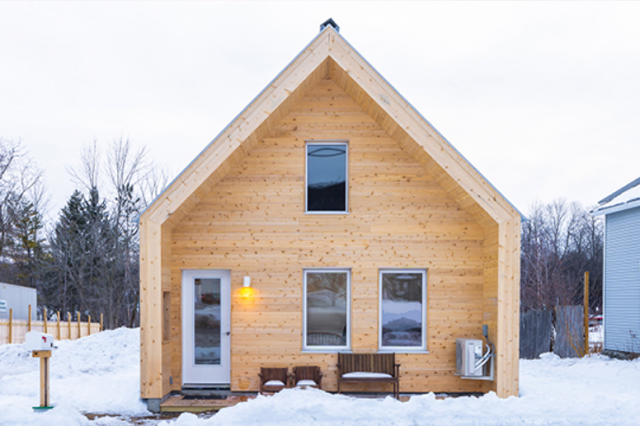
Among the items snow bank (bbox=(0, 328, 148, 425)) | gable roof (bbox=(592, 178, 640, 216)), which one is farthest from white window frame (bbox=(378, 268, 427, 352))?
gable roof (bbox=(592, 178, 640, 216))

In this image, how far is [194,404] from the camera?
7352mm

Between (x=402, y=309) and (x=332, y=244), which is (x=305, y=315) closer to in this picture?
(x=332, y=244)

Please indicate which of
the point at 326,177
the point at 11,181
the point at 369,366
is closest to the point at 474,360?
the point at 369,366

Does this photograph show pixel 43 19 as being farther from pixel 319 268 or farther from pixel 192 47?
pixel 192 47

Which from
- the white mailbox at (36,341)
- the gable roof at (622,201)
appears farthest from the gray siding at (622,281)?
the white mailbox at (36,341)

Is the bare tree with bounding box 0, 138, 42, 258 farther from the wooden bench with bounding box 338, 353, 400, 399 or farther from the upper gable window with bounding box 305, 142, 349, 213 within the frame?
the wooden bench with bounding box 338, 353, 400, 399

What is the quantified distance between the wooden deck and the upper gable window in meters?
3.49

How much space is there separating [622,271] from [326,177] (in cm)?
1090

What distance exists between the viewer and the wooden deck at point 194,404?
725 centimetres

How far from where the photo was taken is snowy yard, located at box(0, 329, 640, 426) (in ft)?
19.8

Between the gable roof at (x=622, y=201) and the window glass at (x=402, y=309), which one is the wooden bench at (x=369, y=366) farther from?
the gable roof at (x=622, y=201)

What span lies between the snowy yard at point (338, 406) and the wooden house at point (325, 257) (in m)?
1.24

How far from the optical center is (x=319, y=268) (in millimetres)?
8328

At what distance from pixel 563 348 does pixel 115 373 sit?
41.9ft
